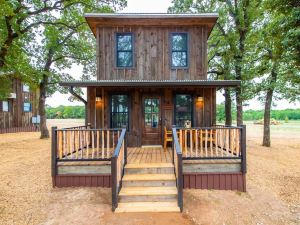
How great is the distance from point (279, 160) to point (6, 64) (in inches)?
581

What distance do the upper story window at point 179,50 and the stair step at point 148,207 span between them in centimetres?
598

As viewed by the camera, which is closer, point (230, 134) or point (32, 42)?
point (230, 134)

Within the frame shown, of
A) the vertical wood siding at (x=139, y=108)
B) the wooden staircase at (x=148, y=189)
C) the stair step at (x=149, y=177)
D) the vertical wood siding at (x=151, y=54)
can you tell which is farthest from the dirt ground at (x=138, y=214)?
the vertical wood siding at (x=151, y=54)

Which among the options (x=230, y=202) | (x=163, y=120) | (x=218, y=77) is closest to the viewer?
(x=230, y=202)

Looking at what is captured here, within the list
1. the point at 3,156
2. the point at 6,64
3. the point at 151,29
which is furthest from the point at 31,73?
the point at 151,29

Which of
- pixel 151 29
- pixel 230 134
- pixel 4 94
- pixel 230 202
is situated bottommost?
pixel 230 202

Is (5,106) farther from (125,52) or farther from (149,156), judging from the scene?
(149,156)

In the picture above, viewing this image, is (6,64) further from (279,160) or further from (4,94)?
(279,160)

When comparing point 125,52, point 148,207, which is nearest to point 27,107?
point 125,52

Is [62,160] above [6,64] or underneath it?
underneath

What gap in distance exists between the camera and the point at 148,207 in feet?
15.2

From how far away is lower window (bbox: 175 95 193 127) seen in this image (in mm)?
8781

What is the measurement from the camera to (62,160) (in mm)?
5645

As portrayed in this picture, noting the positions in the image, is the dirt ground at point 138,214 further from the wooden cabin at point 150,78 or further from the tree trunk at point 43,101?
the tree trunk at point 43,101
